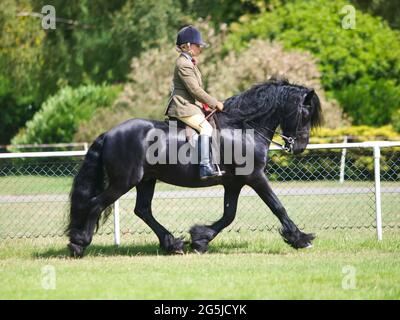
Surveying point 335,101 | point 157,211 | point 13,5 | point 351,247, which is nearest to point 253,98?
point 351,247

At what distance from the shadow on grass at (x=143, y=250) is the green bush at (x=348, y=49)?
13.5 m

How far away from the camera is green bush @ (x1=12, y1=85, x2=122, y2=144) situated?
27906 millimetres

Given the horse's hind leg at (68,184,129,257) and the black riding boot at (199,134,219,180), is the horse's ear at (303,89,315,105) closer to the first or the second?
the black riding boot at (199,134,219,180)

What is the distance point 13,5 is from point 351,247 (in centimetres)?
1919

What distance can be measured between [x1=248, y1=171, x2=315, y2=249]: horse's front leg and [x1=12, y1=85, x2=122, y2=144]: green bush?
18.4m

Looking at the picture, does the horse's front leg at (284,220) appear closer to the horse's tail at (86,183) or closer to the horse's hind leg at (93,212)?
the horse's hind leg at (93,212)

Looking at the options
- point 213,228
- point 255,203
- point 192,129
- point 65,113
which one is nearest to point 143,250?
point 213,228

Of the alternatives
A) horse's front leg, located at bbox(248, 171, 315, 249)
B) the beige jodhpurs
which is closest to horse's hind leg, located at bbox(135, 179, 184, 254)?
the beige jodhpurs

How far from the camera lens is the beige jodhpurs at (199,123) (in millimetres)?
9562

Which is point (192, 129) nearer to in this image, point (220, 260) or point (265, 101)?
point (265, 101)

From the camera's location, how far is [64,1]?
28.0 meters

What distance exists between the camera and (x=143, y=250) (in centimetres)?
1038

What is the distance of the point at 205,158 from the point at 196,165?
0.79ft
